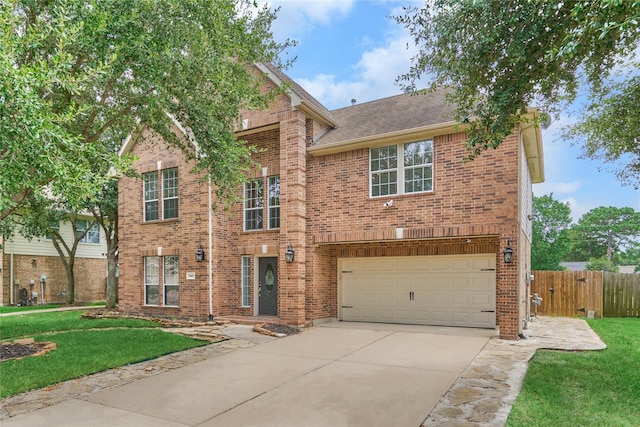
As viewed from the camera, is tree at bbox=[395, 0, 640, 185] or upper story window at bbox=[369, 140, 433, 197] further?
upper story window at bbox=[369, 140, 433, 197]

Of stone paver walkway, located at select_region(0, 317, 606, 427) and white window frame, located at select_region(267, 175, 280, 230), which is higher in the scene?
white window frame, located at select_region(267, 175, 280, 230)

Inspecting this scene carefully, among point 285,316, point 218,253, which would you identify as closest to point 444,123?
point 285,316

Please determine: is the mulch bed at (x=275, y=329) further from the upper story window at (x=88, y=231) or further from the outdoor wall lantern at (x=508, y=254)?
the upper story window at (x=88, y=231)

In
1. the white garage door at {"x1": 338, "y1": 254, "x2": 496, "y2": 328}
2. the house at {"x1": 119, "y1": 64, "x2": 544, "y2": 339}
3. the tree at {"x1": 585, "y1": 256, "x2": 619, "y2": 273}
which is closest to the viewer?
the house at {"x1": 119, "y1": 64, "x2": 544, "y2": 339}

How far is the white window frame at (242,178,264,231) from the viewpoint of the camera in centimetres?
1380

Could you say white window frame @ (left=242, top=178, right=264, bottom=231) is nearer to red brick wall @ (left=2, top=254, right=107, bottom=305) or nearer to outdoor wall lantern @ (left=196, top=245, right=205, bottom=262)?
outdoor wall lantern @ (left=196, top=245, right=205, bottom=262)

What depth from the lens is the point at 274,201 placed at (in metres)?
13.5

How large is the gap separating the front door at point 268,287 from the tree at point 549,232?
114 ft

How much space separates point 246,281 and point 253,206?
2627 millimetres

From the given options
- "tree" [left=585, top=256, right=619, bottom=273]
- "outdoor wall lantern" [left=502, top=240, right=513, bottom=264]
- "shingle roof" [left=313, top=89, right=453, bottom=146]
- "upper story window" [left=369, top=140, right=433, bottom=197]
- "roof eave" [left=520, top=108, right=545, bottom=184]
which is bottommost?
"tree" [left=585, top=256, right=619, bottom=273]

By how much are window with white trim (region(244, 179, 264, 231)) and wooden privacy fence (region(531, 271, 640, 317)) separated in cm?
1096

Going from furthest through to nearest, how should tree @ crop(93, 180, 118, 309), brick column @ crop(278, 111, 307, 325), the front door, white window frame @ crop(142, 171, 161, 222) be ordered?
tree @ crop(93, 180, 118, 309) < white window frame @ crop(142, 171, 161, 222) < the front door < brick column @ crop(278, 111, 307, 325)

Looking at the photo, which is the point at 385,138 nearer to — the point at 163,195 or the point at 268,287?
the point at 268,287

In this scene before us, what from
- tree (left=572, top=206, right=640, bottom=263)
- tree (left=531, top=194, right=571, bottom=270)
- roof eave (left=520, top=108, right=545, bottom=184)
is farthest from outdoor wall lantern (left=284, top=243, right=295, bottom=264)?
tree (left=572, top=206, right=640, bottom=263)
